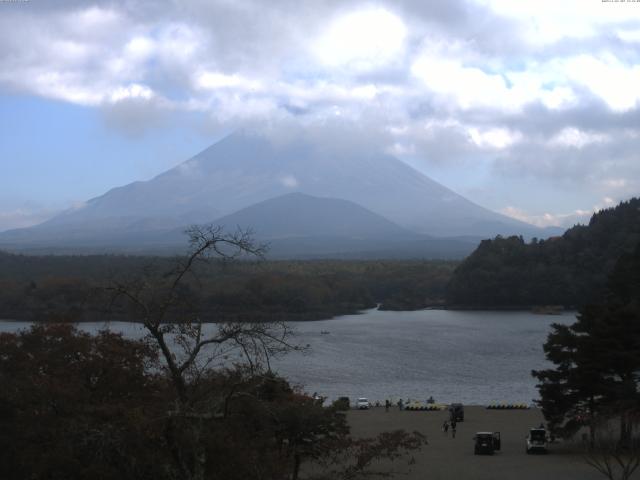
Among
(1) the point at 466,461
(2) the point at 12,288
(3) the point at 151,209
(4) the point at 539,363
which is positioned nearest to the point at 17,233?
(3) the point at 151,209

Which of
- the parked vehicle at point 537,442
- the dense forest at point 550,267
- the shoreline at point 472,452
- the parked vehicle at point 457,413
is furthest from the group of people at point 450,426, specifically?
the dense forest at point 550,267

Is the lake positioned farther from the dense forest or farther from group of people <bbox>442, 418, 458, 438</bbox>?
the dense forest

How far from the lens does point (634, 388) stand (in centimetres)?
1057

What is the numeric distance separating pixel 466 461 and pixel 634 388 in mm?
2350

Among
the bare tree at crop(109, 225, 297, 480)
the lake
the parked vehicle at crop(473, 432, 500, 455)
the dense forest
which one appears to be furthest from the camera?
the dense forest

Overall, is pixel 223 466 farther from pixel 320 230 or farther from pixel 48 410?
pixel 320 230

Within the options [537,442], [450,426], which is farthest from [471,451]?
[450,426]

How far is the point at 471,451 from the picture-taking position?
11.6 m

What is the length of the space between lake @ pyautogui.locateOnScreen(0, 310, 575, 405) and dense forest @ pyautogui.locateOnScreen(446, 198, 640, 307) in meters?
6.11

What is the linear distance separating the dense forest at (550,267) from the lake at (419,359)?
611 centimetres

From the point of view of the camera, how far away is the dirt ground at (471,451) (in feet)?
31.8

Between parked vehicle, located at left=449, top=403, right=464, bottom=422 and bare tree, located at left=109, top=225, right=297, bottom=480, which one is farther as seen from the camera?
parked vehicle, located at left=449, top=403, right=464, bottom=422

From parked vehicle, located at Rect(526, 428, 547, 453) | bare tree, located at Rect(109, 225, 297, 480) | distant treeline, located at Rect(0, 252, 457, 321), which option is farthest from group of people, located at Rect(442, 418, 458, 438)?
distant treeline, located at Rect(0, 252, 457, 321)

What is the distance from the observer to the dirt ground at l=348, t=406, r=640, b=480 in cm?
968
